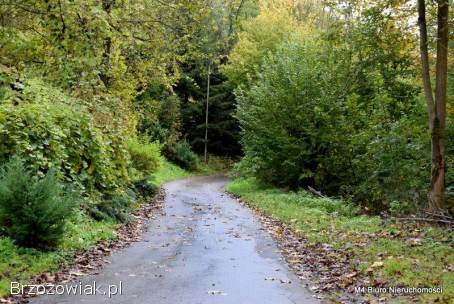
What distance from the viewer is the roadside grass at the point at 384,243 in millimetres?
6656

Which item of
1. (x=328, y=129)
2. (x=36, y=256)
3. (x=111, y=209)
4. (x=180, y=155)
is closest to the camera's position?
(x=36, y=256)

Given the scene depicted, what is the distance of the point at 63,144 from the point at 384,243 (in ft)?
23.5

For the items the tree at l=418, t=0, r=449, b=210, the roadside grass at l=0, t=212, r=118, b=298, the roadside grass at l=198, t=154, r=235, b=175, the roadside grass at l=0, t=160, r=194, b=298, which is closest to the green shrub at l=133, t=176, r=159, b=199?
the roadside grass at l=0, t=160, r=194, b=298

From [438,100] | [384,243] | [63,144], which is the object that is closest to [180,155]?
[63,144]

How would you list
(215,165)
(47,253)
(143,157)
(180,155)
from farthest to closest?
(215,165) < (180,155) < (143,157) < (47,253)

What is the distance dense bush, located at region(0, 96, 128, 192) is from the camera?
9.72 metres

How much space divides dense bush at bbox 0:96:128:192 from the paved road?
194cm

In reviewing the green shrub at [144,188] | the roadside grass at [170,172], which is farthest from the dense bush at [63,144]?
the roadside grass at [170,172]

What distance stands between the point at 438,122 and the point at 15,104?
9.64 meters

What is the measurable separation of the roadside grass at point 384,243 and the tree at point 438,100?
1330mm

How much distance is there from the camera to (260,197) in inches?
779

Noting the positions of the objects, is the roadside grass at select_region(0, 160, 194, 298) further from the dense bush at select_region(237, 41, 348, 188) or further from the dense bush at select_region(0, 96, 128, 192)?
the dense bush at select_region(237, 41, 348, 188)

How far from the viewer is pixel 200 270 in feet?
26.5

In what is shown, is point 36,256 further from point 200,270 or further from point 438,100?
point 438,100
